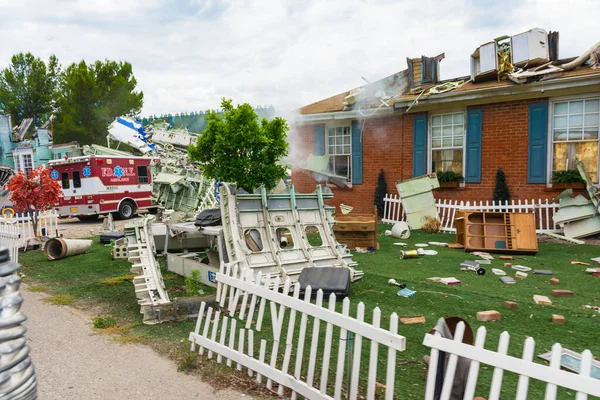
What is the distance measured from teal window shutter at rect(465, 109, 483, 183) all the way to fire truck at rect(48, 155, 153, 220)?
1339 centimetres

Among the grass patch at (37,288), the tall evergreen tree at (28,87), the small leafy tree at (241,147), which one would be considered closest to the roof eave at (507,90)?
the small leafy tree at (241,147)

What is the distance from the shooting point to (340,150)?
49.5 feet

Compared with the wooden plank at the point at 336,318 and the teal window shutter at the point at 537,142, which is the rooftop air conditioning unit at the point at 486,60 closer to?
the teal window shutter at the point at 537,142

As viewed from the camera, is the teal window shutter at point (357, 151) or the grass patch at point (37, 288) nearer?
the grass patch at point (37, 288)

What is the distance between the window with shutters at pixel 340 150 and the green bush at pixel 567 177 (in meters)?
6.40

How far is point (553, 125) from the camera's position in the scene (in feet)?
35.1

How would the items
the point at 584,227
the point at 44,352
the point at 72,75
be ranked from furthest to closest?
the point at 72,75 → the point at 584,227 → the point at 44,352

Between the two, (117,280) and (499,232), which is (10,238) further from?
(499,232)

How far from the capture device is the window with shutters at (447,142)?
40.6ft

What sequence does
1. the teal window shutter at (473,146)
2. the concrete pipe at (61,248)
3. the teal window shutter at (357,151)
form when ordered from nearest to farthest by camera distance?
the concrete pipe at (61,248) → the teal window shutter at (473,146) → the teal window shutter at (357,151)

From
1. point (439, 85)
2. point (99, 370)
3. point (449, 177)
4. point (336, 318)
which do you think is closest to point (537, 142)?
point (449, 177)

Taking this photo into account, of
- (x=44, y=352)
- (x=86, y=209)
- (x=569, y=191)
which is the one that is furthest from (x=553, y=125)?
(x=86, y=209)

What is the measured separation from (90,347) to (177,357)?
3.75 ft

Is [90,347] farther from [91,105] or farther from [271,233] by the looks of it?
[91,105]
